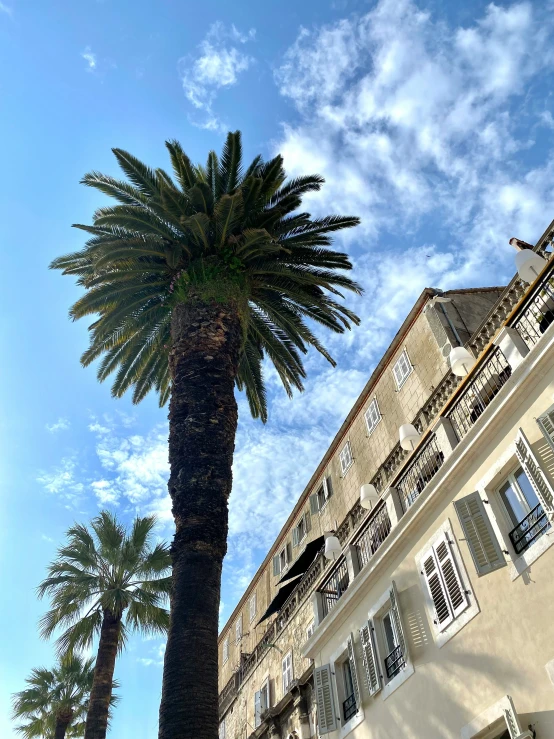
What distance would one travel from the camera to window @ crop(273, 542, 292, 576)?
26.7m

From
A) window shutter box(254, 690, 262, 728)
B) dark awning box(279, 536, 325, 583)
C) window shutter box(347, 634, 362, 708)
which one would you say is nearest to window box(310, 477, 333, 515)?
dark awning box(279, 536, 325, 583)

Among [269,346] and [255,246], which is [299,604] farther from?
[255,246]

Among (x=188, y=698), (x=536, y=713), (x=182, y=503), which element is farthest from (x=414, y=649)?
(x=182, y=503)

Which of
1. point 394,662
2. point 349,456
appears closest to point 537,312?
point 394,662

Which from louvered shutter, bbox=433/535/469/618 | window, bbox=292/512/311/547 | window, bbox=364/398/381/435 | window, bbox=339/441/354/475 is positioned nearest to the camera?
louvered shutter, bbox=433/535/469/618

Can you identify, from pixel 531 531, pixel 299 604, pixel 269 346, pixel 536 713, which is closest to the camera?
pixel 536 713

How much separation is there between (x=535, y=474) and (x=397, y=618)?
429cm

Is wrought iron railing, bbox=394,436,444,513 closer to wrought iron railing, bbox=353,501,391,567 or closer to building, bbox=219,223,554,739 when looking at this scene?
building, bbox=219,223,554,739

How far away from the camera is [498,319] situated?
1454cm

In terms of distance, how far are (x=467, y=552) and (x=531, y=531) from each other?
147cm

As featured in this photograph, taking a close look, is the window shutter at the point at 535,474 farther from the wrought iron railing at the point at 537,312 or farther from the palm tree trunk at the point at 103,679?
the palm tree trunk at the point at 103,679

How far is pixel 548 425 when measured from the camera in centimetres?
877

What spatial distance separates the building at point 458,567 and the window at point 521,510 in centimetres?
2

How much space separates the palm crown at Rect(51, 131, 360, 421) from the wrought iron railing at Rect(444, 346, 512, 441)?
5.96m
